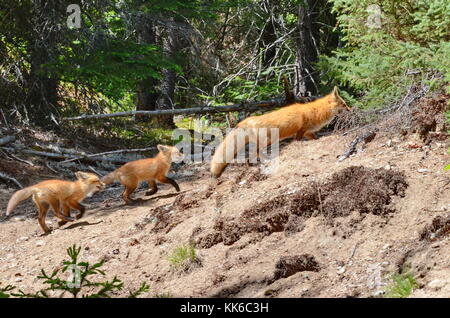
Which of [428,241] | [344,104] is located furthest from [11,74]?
[428,241]

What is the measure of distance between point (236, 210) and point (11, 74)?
30.1 ft

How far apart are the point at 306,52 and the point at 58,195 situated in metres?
7.26

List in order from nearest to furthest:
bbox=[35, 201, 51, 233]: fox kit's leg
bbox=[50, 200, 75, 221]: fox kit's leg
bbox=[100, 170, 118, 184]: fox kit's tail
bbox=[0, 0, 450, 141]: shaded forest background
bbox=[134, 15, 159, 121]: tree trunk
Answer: bbox=[35, 201, 51, 233]: fox kit's leg → bbox=[50, 200, 75, 221]: fox kit's leg → bbox=[100, 170, 118, 184]: fox kit's tail → bbox=[0, 0, 450, 141]: shaded forest background → bbox=[134, 15, 159, 121]: tree trunk

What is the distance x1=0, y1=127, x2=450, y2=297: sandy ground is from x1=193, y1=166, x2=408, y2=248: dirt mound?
80 millimetres

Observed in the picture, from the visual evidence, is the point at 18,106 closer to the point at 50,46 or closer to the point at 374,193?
the point at 50,46

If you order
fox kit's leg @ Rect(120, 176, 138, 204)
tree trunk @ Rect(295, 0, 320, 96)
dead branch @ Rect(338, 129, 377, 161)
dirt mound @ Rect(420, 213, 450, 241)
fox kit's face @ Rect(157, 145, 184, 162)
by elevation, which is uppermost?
tree trunk @ Rect(295, 0, 320, 96)

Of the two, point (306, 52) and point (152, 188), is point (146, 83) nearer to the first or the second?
point (306, 52)

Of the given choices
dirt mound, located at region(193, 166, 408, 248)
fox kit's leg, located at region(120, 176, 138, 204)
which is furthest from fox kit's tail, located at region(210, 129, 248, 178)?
dirt mound, located at region(193, 166, 408, 248)

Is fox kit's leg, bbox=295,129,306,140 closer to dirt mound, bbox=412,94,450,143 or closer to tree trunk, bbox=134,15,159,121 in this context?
dirt mound, bbox=412,94,450,143

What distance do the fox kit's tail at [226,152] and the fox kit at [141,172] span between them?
796mm

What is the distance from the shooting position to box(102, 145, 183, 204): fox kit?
9891 mm

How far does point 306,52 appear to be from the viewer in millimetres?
13977

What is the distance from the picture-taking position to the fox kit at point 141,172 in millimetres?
9891

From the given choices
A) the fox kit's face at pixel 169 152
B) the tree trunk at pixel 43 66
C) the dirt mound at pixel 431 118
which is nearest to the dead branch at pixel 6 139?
the tree trunk at pixel 43 66
